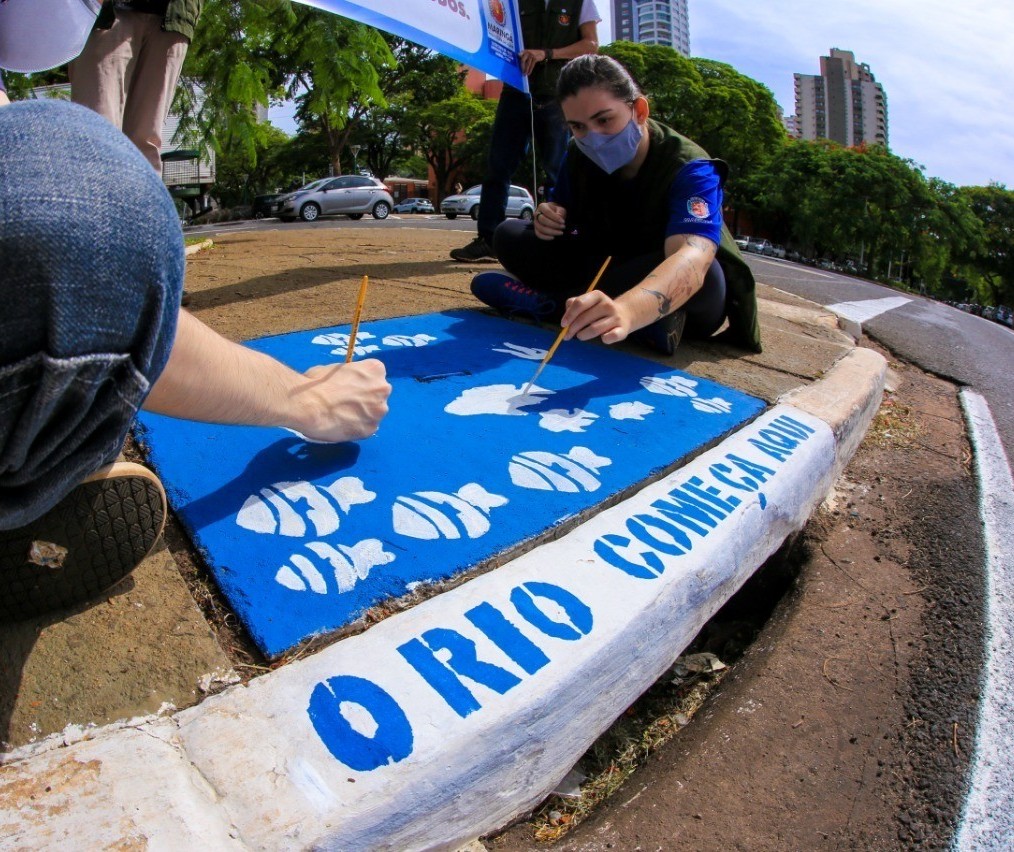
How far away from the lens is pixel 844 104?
9694 cm

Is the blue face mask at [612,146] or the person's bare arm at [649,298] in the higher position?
the blue face mask at [612,146]

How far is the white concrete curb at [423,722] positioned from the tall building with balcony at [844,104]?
108m

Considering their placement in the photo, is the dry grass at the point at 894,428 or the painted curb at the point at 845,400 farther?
the dry grass at the point at 894,428

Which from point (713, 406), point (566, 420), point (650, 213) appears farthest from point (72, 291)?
point (650, 213)

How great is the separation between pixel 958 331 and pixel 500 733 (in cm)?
655

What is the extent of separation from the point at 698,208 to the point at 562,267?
0.65 m

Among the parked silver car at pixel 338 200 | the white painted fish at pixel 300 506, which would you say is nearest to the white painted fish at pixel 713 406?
the white painted fish at pixel 300 506

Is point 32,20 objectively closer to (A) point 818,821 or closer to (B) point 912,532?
(A) point 818,821

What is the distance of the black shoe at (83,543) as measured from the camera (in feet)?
3.57

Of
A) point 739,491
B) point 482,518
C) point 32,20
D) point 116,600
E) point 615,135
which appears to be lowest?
point 116,600

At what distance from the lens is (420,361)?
248 centimetres

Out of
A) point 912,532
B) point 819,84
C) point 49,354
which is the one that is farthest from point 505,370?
point 819,84

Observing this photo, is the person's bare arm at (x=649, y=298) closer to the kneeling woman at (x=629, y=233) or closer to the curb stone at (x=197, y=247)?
the kneeling woman at (x=629, y=233)


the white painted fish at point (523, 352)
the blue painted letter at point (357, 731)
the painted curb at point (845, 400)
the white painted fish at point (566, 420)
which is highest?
the painted curb at point (845, 400)
